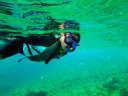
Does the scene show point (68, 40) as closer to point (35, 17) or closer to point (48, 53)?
point (48, 53)

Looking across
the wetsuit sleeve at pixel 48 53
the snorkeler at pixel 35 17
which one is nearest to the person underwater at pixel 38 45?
the wetsuit sleeve at pixel 48 53

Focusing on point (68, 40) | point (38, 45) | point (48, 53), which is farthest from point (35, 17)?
point (48, 53)

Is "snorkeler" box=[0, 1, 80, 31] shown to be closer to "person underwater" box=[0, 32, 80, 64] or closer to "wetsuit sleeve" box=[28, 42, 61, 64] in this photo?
"person underwater" box=[0, 32, 80, 64]

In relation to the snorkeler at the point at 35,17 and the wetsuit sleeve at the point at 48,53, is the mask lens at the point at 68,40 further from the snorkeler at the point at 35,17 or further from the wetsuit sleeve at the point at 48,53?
the snorkeler at the point at 35,17

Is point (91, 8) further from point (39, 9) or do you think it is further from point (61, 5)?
point (39, 9)

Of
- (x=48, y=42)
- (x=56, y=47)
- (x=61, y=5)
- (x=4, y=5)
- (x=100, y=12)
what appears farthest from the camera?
(x=100, y=12)

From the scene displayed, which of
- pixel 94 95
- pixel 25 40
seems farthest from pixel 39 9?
pixel 94 95

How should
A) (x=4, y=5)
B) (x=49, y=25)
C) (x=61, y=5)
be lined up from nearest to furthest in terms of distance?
(x=4, y=5) < (x=61, y=5) < (x=49, y=25)

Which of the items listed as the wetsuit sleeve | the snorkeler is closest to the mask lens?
the wetsuit sleeve

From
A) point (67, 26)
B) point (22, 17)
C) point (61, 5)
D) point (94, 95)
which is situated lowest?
point (94, 95)

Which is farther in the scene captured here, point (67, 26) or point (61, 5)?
point (67, 26)

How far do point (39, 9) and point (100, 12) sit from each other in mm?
6638

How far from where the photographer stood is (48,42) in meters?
4.62

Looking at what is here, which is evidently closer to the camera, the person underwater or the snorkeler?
the person underwater
